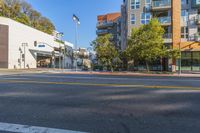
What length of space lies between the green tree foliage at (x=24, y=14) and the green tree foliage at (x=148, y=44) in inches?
1841

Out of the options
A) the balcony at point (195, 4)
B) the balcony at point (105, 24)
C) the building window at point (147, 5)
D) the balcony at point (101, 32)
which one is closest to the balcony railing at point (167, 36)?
the building window at point (147, 5)

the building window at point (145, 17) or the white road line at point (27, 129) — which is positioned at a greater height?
the building window at point (145, 17)

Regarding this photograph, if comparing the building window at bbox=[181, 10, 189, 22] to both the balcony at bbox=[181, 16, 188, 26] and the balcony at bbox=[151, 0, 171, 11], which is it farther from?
the balcony at bbox=[151, 0, 171, 11]

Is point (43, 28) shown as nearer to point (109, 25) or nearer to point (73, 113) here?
point (109, 25)

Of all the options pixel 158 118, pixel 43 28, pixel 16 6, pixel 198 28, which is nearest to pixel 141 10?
pixel 198 28

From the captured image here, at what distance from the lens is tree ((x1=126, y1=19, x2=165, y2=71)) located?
3647cm

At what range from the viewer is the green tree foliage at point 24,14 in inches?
2876

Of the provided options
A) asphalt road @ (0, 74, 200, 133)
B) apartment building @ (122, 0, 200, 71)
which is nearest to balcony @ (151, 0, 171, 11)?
apartment building @ (122, 0, 200, 71)

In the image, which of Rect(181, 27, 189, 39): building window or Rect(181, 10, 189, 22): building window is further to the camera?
Rect(181, 10, 189, 22): building window

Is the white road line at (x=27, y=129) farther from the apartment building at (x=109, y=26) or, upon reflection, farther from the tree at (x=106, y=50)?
the apartment building at (x=109, y=26)

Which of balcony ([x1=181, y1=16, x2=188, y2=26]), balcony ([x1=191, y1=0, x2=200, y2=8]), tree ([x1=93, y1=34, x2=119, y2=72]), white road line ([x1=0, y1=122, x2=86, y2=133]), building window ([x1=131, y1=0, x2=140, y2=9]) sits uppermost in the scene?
building window ([x1=131, y1=0, x2=140, y2=9])

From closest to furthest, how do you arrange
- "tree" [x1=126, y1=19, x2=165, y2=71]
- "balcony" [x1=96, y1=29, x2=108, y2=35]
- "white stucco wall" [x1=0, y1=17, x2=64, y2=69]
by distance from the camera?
1. "tree" [x1=126, y1=19, x2=165, y2=71]
2. "white stucco wall" [x1=0, y1=17, x2=64, y2=69]
3. "balcony" [x1=96, y1=29, x2=108, y2=35]

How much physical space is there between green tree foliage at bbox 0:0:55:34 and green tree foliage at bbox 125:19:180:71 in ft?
153

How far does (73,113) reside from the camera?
7.25 m
